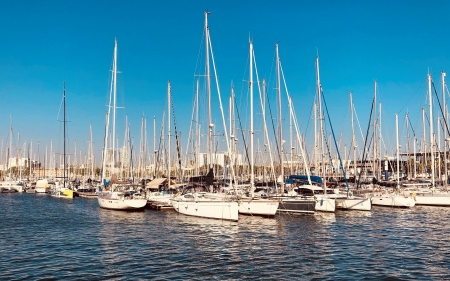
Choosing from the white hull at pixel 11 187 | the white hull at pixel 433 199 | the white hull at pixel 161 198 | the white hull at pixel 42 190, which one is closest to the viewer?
the white hull at pixel 161 198

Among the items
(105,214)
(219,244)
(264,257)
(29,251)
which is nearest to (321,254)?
(264,257)

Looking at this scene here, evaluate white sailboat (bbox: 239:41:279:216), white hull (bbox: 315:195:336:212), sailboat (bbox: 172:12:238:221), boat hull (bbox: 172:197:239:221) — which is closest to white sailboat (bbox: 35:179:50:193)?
sailboat (bbox: 172:12:238:221)

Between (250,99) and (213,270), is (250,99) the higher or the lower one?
the higher one

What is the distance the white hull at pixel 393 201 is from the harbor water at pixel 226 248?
9511mm

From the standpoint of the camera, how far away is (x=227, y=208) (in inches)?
1383

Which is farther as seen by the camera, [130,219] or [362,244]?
[130,219]

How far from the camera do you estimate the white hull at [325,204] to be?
1642 inches

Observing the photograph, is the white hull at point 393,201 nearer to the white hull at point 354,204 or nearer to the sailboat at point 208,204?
the white hull at point 354,204

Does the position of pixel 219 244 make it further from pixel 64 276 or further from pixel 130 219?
pixel 130 219

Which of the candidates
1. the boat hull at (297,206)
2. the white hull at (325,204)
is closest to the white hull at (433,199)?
the white hull at (325,204)

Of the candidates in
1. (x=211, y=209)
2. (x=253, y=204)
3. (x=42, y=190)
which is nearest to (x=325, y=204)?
(x=253, y=204)

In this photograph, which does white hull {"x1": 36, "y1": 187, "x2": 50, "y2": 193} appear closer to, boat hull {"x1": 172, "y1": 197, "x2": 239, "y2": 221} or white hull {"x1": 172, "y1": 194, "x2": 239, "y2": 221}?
white hull {"x1": 172, "y1": 194, "x2": 239, "y2": 221}

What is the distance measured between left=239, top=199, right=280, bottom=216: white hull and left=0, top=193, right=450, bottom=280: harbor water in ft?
2.44

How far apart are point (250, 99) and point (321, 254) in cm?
1930
